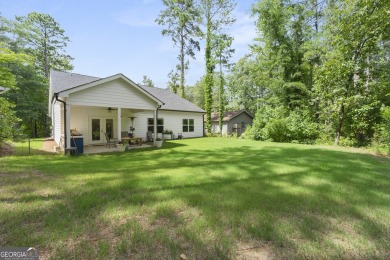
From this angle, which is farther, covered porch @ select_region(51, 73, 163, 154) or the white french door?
the white french door

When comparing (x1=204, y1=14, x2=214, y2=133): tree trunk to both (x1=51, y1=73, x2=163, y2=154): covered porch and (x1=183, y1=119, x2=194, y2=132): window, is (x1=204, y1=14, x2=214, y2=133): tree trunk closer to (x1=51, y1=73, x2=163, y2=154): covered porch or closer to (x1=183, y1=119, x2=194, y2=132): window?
(x1=183, y1=119, x2=194, y2=132): window

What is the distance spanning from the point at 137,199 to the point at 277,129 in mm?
15408

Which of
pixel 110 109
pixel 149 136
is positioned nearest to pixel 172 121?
pixel 149 136

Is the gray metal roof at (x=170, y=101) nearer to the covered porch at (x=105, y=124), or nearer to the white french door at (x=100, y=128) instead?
the covered porch at (x=105, y=124)

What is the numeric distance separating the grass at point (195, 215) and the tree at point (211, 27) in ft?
59.7

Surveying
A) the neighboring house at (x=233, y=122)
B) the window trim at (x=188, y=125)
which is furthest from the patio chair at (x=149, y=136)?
the neighboring house at (x=233, y=122)

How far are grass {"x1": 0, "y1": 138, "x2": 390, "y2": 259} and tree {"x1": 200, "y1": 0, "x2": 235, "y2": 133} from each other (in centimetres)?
1821

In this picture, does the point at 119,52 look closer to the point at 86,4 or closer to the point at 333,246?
the point at 86,4

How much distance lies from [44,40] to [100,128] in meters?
22.0

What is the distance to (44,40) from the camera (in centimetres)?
2664

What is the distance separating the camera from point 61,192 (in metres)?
4.18

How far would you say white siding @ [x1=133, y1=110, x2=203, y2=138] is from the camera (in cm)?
1593

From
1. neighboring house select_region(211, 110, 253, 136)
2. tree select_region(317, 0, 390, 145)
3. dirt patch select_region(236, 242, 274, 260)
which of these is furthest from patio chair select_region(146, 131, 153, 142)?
dirt patch select_region(236, 242, 274, 260)

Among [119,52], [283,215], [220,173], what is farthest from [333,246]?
[119,52]
